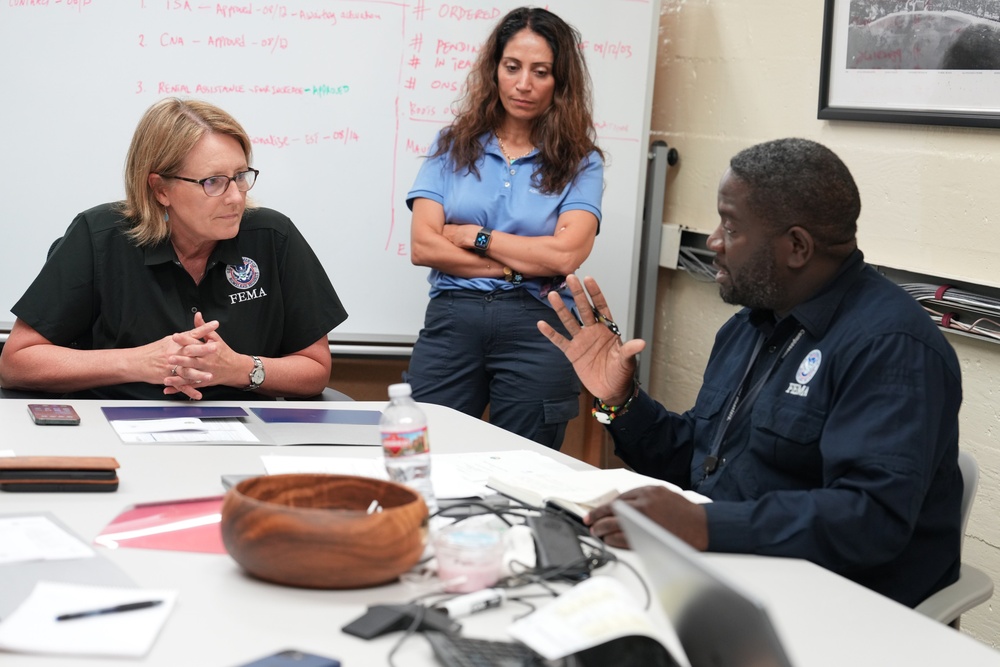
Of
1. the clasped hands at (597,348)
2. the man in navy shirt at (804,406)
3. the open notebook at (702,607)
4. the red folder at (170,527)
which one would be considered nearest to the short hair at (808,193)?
the man in navy shirt at (804,406)

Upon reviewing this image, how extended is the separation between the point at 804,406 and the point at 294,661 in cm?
94

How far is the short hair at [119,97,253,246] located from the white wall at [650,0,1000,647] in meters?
1.76

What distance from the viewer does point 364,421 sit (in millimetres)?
2156

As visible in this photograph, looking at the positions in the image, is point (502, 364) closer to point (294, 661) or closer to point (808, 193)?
point (808, 193)

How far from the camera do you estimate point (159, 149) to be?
234cm

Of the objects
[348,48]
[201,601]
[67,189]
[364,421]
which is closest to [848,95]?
[348,48]

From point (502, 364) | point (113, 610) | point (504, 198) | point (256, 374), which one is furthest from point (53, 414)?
point (504, 198)

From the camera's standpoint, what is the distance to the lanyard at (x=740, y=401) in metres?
1.80

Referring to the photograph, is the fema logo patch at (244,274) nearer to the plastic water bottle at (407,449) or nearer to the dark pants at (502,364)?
the dark pants at (502,364)

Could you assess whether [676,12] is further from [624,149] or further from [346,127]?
[346,127]

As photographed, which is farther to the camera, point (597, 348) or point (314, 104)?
point (314, 104)

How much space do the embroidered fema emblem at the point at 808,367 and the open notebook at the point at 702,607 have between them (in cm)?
68

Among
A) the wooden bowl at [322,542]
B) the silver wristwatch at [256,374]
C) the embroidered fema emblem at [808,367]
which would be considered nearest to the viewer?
the wooden bowl at [322,542]

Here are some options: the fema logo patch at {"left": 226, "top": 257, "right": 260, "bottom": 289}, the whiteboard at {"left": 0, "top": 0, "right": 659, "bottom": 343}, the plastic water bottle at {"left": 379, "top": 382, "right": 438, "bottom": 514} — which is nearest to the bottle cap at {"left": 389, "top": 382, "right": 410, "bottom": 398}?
the plastic water bottle at {"left": 379, "top": 382, "right": 438, "bottom": 514}
